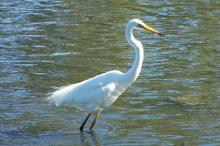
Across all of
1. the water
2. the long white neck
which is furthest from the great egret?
the water

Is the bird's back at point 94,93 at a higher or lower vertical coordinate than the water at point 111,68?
higher

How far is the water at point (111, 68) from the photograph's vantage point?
1016 cm

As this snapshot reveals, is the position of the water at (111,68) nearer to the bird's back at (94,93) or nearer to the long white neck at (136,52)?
the bird's back at (94,93)

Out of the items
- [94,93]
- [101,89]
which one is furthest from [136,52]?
[94,93]

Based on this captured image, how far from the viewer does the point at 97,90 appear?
1021cm

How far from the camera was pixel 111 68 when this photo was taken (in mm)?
13836

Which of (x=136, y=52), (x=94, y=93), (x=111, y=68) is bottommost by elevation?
(x=111, y=68)

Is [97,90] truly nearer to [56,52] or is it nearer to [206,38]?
[56,52]

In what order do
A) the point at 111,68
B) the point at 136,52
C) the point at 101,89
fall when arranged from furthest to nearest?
1. the point at 111,68
2. the point at 101,89
3. the point at 136,52

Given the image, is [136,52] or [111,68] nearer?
[136,52]

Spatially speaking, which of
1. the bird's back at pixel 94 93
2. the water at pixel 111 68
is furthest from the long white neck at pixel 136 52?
the water at pixel 111 68

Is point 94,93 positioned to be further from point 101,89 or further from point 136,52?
point 136,52

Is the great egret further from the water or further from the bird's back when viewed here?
the water

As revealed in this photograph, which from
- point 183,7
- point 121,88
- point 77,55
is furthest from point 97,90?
point 183,7
